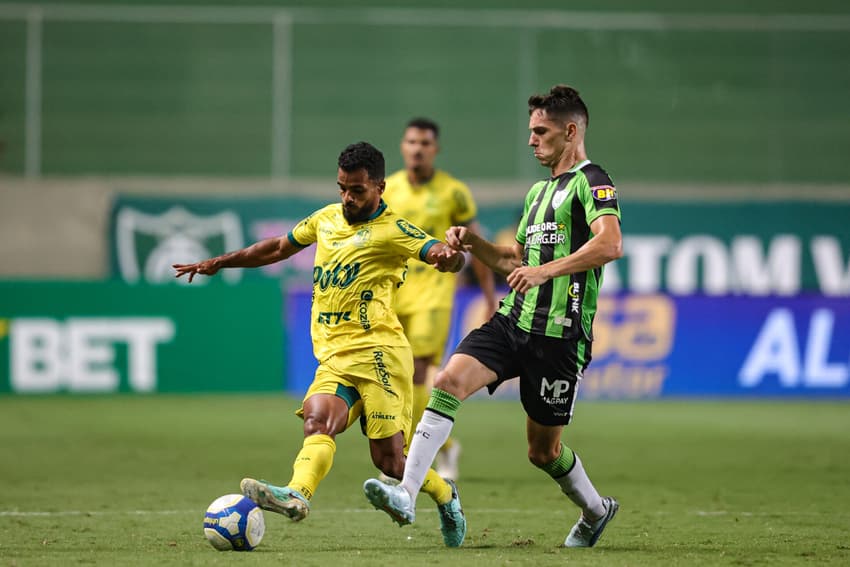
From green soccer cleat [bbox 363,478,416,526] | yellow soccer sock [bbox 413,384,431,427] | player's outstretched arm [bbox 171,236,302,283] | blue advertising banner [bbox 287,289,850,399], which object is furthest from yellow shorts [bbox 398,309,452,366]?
blue advertising banner [bbox 287,289,850,399]

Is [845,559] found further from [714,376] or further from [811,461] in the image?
[714,376]

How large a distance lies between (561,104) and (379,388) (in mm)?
1635

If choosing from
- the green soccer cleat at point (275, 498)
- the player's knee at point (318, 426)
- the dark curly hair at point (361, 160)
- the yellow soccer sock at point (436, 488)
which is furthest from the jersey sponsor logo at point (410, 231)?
the green soccer cleat at point (275, 498)

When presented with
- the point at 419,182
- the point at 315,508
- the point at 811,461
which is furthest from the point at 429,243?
the point at 811,461

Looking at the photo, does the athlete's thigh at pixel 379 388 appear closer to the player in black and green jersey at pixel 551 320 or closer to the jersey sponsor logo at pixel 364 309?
the jersey sponsor logo at pixel 364 309

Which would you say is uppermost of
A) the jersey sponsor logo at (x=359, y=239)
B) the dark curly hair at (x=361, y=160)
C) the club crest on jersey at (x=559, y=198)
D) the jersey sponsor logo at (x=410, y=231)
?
the dark curly hair at (x=361, y=160)

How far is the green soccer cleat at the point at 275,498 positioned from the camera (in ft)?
19.5

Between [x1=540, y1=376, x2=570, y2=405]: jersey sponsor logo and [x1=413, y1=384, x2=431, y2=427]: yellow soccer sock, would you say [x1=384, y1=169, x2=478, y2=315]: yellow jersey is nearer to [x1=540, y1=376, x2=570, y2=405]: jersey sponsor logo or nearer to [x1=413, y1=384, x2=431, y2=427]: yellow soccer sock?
[x1=413, y1=384, x2=431, y2=427]: yellow soccer sock

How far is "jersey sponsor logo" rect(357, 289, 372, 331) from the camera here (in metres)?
6.78

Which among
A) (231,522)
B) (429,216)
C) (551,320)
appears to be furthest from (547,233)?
(429,216)

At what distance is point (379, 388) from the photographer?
6.70m

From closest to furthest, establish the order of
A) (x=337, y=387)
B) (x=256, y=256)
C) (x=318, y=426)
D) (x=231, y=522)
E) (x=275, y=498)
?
(x=275, y=498)
(x=231, y=522)
(x=318, y=426)
(x=337, y=387)
(x=256, y=256)

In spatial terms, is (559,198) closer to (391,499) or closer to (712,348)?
(391,499)

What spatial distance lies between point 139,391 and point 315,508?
27.6 ft
